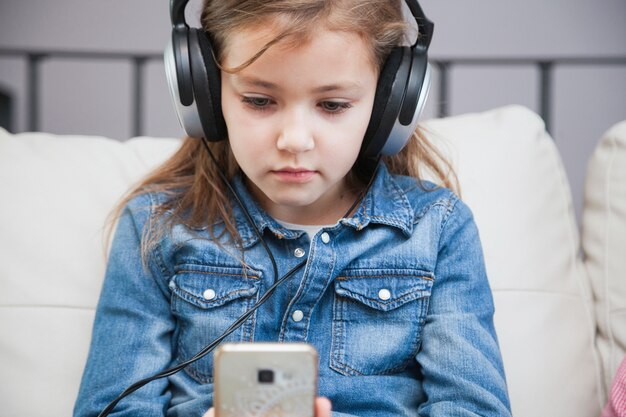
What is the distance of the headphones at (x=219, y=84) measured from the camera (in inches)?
34.0

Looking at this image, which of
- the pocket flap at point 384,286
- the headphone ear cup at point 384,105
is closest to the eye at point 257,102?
the headphone ear cup at point 384,105

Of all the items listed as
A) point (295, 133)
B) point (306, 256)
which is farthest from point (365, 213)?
point (295, 133)

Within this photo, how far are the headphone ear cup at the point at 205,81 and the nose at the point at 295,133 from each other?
0.11 meters

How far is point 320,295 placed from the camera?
915 mm

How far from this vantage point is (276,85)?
2.69ft

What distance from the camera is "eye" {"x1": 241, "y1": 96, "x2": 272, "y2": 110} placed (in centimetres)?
85

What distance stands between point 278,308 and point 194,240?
0.15 meters

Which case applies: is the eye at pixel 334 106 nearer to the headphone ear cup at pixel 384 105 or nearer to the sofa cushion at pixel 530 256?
the headphone ear cup at pixel 384 105

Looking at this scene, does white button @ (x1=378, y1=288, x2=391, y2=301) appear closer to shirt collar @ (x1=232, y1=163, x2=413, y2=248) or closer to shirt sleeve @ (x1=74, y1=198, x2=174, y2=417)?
shirt collar @ (x1=232, y1=163, x2=413, y2=248)

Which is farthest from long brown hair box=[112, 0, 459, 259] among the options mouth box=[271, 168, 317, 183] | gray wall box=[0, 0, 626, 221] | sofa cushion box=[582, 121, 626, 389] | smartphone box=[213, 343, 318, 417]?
gray wall box=[0, 0, 626, 221]

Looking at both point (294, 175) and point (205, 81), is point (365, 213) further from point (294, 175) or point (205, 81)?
point (205, 81)

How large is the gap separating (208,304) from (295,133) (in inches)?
10.5

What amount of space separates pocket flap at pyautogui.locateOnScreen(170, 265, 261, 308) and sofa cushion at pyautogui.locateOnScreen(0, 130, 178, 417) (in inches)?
9.1

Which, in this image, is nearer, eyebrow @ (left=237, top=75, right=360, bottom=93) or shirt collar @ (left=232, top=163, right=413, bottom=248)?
eyebrow @ (left=237, top=75, right=360, bottom=93)
